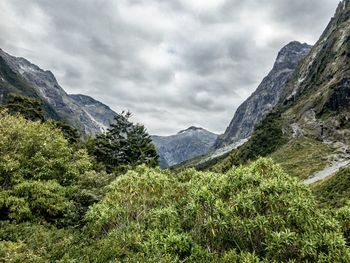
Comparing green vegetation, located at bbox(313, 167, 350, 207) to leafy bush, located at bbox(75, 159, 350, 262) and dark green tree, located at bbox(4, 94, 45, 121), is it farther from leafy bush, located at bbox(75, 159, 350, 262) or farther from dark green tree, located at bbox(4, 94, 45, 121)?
dark green tree, located at bbox(4, 94, 45, 121)

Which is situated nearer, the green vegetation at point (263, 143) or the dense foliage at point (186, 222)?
the dense foliage at point (186, 222)

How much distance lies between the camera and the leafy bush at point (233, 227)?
18484mm

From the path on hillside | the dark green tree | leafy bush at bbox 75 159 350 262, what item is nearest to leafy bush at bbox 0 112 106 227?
leafy bush at bbox 75 159 350 262

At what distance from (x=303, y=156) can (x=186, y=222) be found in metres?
87.4

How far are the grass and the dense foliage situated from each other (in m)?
65.7

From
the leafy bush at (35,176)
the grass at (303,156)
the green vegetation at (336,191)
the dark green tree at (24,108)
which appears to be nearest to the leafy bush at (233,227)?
the leafy bush at (35,176)

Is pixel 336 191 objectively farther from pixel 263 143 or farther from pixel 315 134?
pixel 263 143

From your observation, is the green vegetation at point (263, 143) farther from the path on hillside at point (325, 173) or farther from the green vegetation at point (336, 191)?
the green vegetation at point (336, 191)

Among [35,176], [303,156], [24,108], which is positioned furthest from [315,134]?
[35,176]

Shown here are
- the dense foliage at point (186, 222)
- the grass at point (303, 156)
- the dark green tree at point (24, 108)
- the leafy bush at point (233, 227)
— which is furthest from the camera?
the grass at point (303, 156)

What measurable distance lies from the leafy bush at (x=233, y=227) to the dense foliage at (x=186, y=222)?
0.06 m

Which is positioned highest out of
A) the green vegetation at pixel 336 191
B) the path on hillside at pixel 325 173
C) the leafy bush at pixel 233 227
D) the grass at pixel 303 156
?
the grass at pixel 303 156

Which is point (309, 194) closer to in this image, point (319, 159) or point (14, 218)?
point (14, 218)

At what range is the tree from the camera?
7094cm
